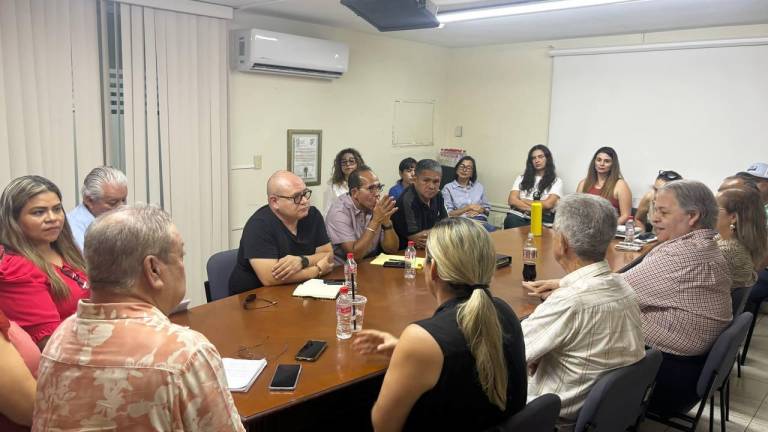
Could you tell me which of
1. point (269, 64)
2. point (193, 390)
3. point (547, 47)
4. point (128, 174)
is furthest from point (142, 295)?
point (547, 47)

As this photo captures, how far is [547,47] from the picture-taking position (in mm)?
6102

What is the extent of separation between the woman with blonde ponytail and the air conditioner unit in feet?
11.4

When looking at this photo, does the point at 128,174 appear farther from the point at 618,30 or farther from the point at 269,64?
the point at 618,30

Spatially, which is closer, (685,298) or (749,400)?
(685,298)

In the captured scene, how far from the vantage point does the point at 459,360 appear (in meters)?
1.47

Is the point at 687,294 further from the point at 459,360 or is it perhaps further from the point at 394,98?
the point at 394,98

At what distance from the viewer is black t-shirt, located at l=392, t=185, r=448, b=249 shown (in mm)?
3869

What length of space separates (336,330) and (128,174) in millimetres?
2696

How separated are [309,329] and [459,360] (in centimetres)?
89

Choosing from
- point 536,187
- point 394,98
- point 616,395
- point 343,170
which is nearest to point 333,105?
point 343,170

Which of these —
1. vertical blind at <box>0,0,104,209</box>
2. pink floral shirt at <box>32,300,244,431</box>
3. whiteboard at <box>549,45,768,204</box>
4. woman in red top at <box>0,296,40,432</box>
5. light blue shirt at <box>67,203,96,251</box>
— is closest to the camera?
pink floral shirt at <box>32,300,244,431</box>

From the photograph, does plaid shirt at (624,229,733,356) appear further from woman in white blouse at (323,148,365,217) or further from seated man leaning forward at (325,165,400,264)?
woman in white blouse at (323,148,365,217)

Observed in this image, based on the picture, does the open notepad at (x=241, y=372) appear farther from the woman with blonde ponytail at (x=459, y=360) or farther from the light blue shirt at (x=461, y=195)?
the light blue shirt at (x=461, y=195)

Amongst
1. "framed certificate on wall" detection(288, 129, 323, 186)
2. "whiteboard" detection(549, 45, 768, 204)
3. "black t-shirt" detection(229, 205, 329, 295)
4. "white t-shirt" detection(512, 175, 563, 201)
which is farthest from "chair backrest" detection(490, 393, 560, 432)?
"whiteboard" detection(549, 45, 768, 204)
